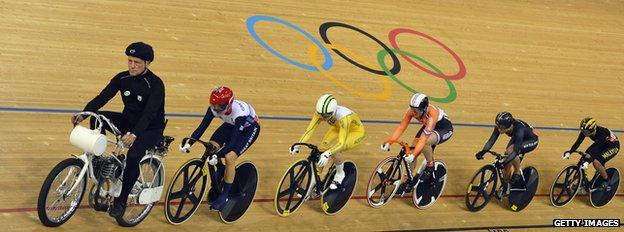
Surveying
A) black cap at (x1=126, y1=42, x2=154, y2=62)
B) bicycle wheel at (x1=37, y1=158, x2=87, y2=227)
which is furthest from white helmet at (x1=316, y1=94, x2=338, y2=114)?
bicycle wheel at (x1=37, y1=158, x2=87, y2=227)

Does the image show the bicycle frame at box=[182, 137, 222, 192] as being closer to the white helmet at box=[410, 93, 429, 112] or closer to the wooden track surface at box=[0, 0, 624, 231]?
the wooden track surface at box=[0, 0, 624, 231]

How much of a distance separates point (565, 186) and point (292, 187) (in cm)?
318

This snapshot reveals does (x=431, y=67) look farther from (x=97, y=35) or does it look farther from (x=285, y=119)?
(x=97, y=35)

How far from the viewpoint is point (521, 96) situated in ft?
33.7

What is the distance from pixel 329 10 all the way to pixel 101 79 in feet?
12.8

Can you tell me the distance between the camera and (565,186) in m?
7.86

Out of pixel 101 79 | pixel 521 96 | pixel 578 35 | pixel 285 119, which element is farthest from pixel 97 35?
pixel 578 35

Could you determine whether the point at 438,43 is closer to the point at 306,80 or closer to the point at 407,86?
the point at 407,86

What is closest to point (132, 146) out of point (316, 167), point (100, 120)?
point (100, 120)

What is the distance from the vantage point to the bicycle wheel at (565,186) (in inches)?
309

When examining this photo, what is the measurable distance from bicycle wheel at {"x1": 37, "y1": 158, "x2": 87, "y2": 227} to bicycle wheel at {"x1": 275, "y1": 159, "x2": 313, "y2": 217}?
Result: 169 cm

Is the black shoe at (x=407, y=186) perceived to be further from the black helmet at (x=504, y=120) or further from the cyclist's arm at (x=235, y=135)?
the cyclist's arm at (x=235, y=135)

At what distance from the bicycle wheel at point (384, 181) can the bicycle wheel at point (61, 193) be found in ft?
8.78

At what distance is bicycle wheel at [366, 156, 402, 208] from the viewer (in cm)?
682
